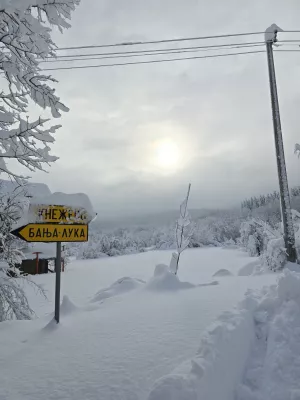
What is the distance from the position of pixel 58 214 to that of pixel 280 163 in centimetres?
914

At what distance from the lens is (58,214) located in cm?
518

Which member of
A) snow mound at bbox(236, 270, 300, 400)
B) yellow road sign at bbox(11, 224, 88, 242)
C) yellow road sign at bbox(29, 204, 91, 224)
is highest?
yellow road sign at bbox(29, 204, 91, 224)

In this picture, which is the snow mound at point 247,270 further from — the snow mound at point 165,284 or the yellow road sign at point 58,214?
the yellow road sign at point 58,214

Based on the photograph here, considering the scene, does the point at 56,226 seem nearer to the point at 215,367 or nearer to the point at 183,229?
the point at 215,367

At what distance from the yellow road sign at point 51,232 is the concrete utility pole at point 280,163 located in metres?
8.46

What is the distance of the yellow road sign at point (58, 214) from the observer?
16.6ft

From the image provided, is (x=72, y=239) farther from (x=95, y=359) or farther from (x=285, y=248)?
(x=285, y=248)

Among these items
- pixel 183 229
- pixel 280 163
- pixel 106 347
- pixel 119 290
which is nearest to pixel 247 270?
pixel 183 229

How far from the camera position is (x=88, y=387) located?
2857 millimetres

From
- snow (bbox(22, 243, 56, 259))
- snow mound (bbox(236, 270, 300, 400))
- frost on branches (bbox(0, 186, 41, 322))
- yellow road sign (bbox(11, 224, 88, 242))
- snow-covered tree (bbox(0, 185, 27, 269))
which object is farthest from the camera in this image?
snow (bbox(22, 243, 56, 259))

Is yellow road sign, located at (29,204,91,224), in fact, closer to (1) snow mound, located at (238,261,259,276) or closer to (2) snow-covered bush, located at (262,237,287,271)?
(2) snow-covered bush, located at (262,237,287,271)

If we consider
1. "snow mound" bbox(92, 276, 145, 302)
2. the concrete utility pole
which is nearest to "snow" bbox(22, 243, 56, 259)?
"snow mound" bbox(92, 276, 145, 302)

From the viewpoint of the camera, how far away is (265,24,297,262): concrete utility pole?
1092 cm

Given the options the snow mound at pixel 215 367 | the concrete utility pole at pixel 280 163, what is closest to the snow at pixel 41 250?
the concrete utility pole at pixel 280 163
